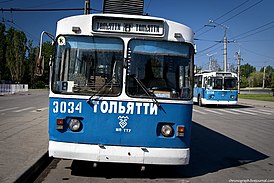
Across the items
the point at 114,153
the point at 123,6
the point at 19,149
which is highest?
the point at 123,6

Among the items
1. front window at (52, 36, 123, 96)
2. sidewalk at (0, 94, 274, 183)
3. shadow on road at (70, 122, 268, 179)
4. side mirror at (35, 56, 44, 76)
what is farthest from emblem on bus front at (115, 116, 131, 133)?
sidewalk at (0, 94, 274, 183)

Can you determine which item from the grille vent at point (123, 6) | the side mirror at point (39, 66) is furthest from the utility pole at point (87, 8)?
the side mirror at point (39, 66)

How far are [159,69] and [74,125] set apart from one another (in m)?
1.78

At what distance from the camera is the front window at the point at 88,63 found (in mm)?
5508

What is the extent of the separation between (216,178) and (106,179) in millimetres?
2119

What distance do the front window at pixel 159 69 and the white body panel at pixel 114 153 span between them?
3.14 feet

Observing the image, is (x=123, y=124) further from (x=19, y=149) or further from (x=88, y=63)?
(x=19, y=149)

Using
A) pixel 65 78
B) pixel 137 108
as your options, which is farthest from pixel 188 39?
pixel 65 78

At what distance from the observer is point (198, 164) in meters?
7.14

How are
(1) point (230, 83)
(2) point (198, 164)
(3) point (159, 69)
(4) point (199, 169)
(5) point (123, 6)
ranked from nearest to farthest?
1. (3) point (159, 69)
2. (4) point (199, 169)
3. (2) point (198, 164)
4. (5) point (123, 6)
5. (1) point (230, 83)

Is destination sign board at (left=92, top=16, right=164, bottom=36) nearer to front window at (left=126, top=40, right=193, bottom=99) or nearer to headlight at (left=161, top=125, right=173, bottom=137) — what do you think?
front window at (left=126, top=40, right=193, bottom=99)

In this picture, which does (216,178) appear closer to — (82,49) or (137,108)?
(137,108)

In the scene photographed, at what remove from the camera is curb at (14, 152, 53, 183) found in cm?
533

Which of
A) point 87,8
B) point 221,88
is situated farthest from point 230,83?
point 87,8
